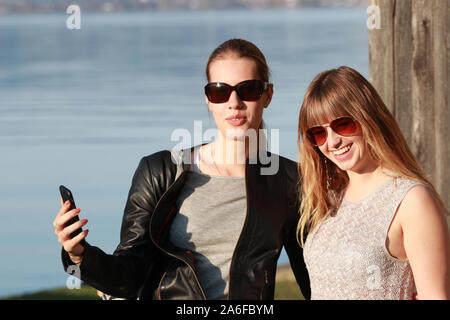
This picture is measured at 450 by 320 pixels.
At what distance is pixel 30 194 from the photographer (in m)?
16.8

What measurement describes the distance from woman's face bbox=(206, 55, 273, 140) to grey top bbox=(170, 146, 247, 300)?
25 centimetres

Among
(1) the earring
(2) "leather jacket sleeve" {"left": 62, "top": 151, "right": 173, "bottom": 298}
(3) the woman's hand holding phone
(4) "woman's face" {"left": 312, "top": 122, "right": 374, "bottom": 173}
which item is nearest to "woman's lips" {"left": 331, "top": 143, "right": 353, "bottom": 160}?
(4) "woman's face" {"left": 312, "top": 122, "right": 374, "bottom": 173}

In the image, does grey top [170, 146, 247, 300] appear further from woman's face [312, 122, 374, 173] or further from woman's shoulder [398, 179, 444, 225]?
woman's shoulder [398, 179, 444, 225]

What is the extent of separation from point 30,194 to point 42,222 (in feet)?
6.85

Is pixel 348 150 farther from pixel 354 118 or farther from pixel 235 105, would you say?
pixel 235 105

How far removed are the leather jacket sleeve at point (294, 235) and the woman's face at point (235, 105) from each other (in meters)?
0.32

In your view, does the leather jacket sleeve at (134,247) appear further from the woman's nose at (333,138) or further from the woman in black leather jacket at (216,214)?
the woman's nose at (333,138)

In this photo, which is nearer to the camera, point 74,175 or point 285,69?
point 74,175

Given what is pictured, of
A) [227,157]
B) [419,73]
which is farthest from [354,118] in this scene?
[419,73]

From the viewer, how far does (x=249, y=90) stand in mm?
3680

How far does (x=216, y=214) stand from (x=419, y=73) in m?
2.38
